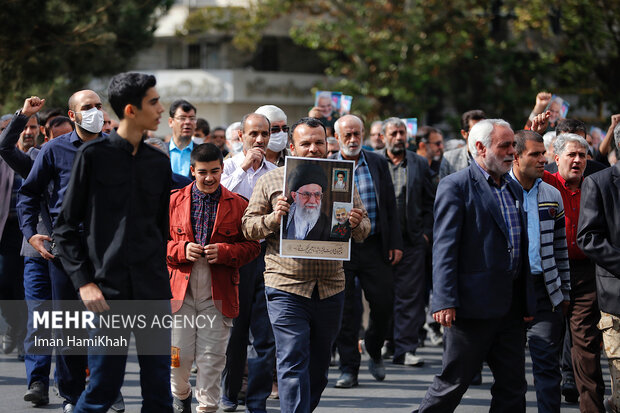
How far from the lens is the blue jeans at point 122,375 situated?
17.2 ft

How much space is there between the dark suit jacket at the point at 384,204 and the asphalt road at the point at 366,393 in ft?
4.08

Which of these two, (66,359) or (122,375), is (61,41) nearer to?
(66,359)

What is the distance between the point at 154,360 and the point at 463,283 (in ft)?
6.76

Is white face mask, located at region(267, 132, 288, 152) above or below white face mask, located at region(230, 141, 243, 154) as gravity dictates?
below

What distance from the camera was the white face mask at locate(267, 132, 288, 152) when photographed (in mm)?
8133

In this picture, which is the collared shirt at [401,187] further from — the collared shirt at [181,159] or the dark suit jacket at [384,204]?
the collared shirt at [181,159]

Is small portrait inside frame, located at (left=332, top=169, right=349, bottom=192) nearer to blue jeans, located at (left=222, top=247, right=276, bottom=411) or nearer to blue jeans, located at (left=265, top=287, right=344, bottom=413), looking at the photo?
blue jeans, located at (left=265, top=287, right=344, bottom=413)

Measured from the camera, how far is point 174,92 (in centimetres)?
3950

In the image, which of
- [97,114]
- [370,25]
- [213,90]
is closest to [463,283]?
[97,114]

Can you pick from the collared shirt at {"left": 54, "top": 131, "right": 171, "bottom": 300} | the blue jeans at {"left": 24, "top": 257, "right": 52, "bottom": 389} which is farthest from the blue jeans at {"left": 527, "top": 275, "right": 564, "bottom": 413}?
the blue jeans at {"left": 24, "top": 257, "right": 52, "bottom": 389}

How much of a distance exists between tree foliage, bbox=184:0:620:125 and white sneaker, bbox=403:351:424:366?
14498 mm

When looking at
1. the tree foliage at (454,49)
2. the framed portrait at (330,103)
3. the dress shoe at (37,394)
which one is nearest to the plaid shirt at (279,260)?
the dress shoe at (37,394)

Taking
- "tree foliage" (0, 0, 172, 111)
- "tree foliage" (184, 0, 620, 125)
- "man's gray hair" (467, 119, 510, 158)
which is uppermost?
"tree foliage" (184, 0, 620, 125)

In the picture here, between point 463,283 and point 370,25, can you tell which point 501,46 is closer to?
point 370,25
